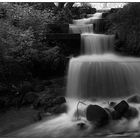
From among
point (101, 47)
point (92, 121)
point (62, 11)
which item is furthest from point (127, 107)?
point (62, 11)

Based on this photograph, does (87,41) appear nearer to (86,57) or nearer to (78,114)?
(86,57)

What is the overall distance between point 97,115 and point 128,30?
15.9 feet

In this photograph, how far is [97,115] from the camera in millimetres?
5574

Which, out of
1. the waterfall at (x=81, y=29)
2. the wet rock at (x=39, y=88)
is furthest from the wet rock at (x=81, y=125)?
the waterfall at (x=81, y=29)

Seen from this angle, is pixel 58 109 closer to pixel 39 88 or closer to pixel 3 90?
pixel 39 88

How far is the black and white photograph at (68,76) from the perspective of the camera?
18.9ft

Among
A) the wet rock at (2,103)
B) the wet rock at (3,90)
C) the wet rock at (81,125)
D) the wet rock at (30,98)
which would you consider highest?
the wet rock at (3,90)

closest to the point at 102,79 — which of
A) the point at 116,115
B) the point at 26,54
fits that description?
the point at 116,115

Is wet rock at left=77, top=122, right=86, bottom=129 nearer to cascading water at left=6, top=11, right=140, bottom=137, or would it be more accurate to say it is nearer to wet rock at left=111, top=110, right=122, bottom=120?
cascading water at left=6, top=11, right=140, bottom=137

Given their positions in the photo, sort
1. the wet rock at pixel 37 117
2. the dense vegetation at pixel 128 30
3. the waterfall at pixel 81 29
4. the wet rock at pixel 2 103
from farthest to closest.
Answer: the waterfall at pixel 81 29 → the dense vegetation at pixel 128 30 → the wet rock at pixel 2 103 → the wet rock at pixel 37 117

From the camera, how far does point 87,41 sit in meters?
9.55

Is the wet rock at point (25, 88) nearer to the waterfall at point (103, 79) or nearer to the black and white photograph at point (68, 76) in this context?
the black and white photograph at point (68, 76)

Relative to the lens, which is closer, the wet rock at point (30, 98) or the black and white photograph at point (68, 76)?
the black and white photograph at point (68, 76)

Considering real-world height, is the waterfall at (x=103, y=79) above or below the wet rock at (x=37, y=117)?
above
